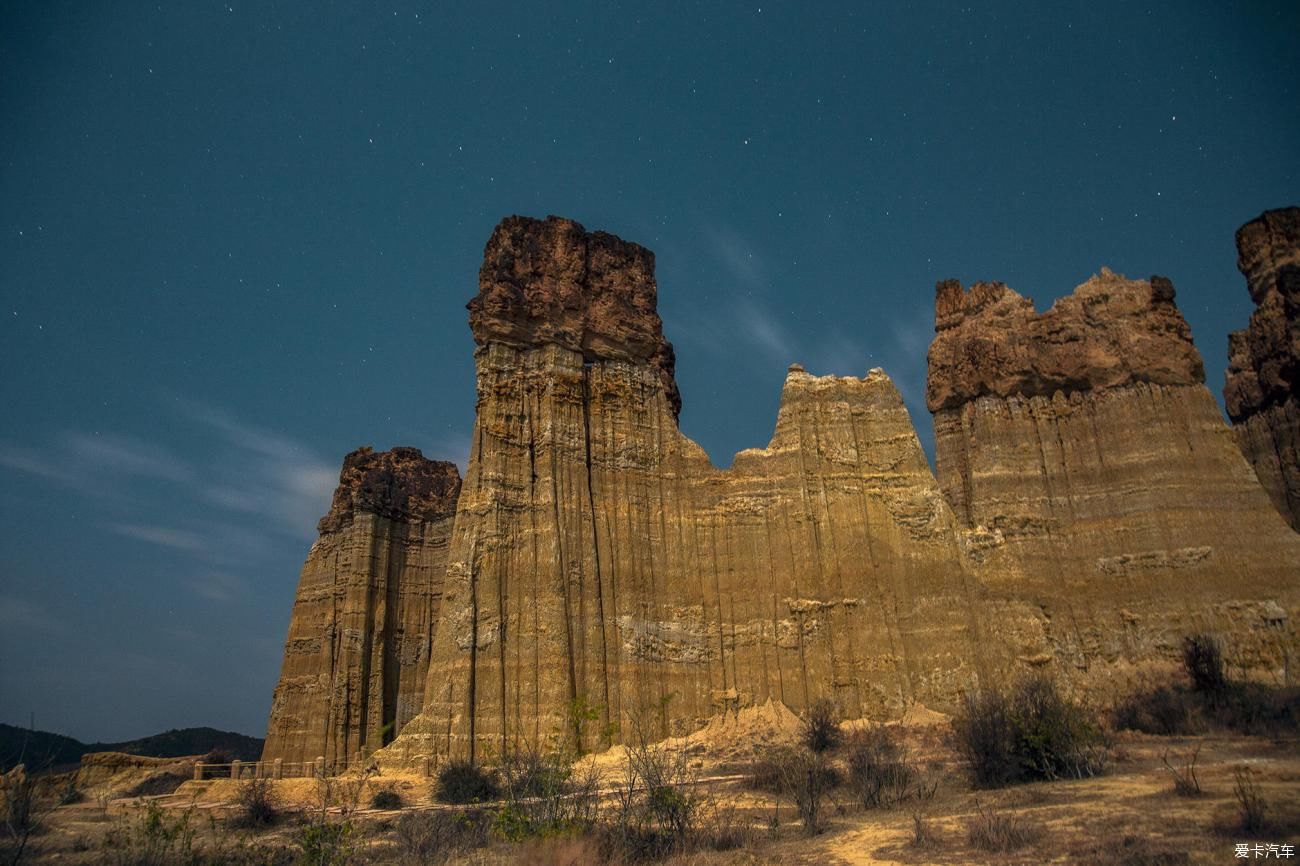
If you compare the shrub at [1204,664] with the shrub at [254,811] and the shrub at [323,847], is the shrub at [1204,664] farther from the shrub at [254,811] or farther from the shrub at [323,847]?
the shrub at [254,811]

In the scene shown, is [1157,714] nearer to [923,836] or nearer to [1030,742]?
[1030,742]

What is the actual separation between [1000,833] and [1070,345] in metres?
30.8

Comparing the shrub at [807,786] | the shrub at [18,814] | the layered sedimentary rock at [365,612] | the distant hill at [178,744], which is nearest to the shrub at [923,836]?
the shrub at [807,786]

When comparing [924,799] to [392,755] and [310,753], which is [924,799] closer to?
[392,755]

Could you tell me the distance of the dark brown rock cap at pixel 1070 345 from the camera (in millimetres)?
37375

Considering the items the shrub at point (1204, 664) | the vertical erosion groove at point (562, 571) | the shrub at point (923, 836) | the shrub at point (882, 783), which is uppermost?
the vertical erosion groove at point (562, 571)

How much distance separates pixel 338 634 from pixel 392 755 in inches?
878

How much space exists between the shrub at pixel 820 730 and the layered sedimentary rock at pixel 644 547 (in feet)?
5.94

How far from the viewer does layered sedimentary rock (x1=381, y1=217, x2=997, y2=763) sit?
32.0 m

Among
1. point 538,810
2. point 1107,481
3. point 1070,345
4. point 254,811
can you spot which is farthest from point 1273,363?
point 254,811

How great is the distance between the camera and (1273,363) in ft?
152

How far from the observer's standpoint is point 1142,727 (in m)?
25.9

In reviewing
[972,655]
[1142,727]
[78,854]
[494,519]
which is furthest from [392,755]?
[1142,727]

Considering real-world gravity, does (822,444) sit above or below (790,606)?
above
